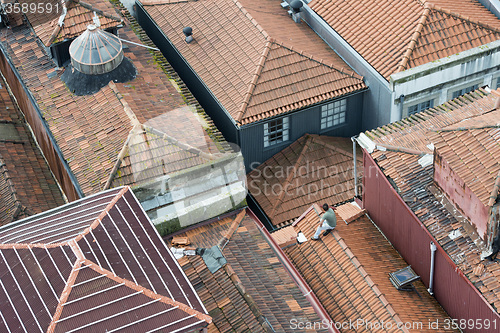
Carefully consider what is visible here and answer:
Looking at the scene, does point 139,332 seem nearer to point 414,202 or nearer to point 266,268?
point 266,268

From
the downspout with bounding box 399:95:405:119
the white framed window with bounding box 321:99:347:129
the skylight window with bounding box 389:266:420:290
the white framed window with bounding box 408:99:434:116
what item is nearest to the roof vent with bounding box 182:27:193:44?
the white framed window with bounding box 321:99:347:129

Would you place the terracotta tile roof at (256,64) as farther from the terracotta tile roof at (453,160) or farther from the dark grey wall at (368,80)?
the terracotta tile roof at (453,160)

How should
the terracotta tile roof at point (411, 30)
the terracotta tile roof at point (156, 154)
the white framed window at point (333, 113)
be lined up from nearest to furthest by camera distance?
the terracotta tile roof at point (156, 154) → the terracotta tile roof at point (411, 30) → the white framed window at point (333, 113)

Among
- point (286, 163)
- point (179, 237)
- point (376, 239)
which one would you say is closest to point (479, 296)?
point (376, 239)

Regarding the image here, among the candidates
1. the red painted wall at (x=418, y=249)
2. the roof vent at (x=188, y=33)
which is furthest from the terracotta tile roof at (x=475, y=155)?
the roof vent at (x=188, y=33)

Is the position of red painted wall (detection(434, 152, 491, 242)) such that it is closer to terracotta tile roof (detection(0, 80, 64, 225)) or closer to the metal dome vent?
the metal dome vent
